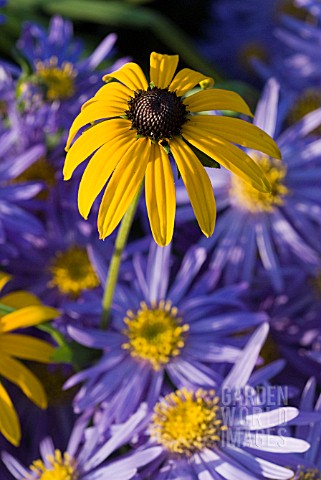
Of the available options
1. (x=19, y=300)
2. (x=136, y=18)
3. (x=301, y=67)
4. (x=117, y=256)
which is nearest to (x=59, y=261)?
(x=19, y=300)

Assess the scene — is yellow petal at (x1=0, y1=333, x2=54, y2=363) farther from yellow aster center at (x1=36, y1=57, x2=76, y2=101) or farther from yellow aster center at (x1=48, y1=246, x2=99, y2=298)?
yellow aster center at (x1=36, y1=57, x2=76, y2=101)

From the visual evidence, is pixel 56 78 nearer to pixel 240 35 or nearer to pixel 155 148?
pixel 155 148

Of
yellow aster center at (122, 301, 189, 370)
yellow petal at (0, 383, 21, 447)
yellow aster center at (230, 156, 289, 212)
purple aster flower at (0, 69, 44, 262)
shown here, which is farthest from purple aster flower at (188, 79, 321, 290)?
yellow petal at (0, 383, 21, 447)

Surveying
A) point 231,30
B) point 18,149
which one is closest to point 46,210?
point 18,149

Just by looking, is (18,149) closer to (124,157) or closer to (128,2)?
(124,157)

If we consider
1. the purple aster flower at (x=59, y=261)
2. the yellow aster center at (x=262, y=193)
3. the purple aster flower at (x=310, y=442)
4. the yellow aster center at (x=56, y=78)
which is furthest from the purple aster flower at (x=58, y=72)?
the purple aster flower at (x=310, y=442)
